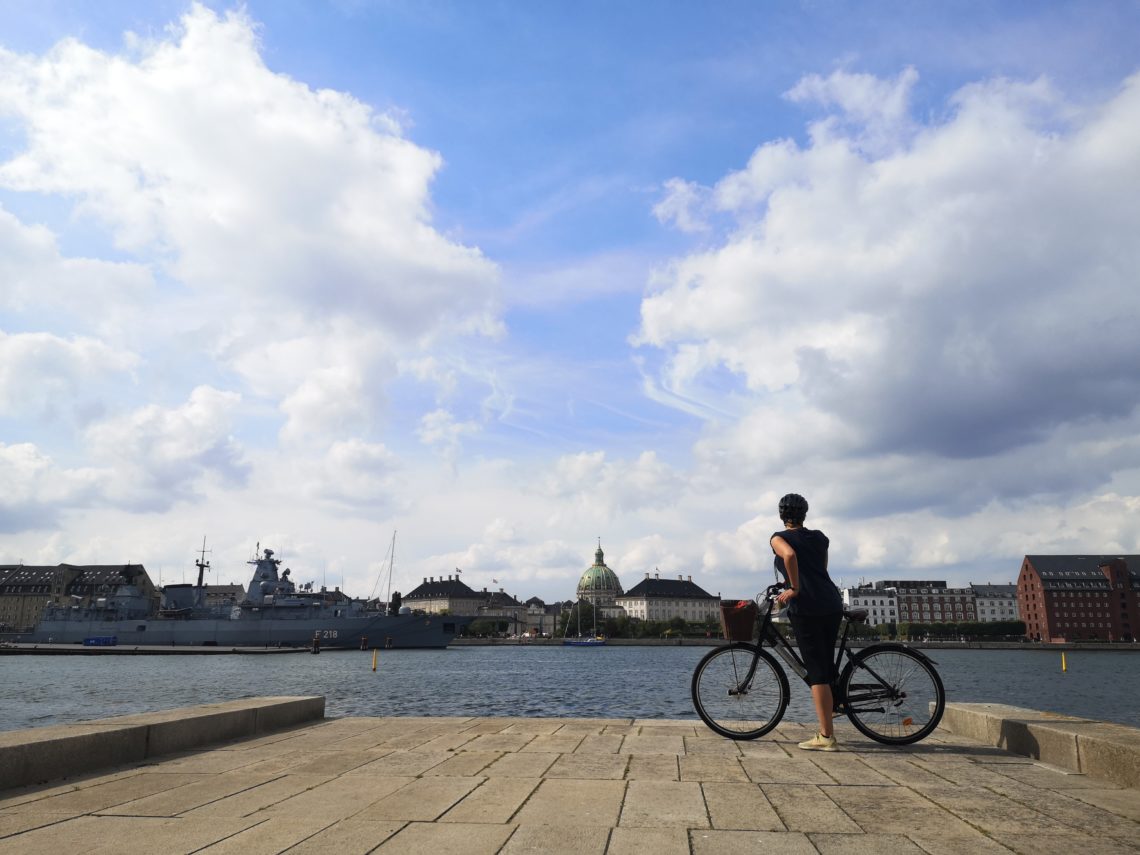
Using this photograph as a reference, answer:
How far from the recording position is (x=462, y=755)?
7.27 metres

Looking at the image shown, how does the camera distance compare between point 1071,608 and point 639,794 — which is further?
point 1071,608

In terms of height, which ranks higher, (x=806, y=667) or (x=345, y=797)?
(x=806, y=667)

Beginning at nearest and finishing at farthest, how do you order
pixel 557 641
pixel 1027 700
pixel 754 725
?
pixel 754 725, pixel 1027 700, pixel 557 641

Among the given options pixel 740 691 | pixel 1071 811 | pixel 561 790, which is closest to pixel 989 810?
pixel 1071 811

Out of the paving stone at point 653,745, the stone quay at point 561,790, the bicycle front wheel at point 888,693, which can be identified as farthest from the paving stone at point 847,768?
the paving stone at point 653,745

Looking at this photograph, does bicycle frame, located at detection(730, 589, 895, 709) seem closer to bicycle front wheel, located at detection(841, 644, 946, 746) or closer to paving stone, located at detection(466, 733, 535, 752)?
bicycle front wheel, located at detection(841, 644, 946, 746)

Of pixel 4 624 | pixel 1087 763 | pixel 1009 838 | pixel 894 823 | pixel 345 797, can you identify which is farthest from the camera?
pixel 4 624

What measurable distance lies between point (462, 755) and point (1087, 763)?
5296mm

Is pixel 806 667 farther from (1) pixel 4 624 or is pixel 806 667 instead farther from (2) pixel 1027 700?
(1) pixel 4 624

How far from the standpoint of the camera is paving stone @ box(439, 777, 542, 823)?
4847 millimetres

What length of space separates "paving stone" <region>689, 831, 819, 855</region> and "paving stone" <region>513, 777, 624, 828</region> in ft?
2.02

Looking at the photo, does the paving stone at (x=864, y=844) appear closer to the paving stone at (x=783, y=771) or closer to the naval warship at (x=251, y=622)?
the paving stone at (x=783, y=771)

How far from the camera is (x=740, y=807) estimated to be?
5.09 meters

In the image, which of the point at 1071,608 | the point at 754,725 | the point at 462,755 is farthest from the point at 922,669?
the point at 1071,608
